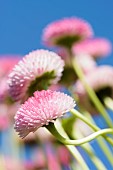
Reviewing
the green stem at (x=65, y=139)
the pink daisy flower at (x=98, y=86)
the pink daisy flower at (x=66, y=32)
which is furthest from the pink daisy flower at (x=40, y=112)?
the pink daisy flower at (x=66, y=32)

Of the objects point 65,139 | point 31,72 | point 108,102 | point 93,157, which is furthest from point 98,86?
point 65,139

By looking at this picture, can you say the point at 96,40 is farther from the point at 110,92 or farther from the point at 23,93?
the point at 23,93

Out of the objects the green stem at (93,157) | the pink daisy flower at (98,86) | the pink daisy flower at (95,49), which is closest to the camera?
the green stem at (93,157)

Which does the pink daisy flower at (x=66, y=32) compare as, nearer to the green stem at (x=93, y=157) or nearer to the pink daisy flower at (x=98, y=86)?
the pink daisy flower at (x=98, y=86)

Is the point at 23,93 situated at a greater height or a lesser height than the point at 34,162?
lesser

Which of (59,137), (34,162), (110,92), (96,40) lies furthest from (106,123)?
(96,40)

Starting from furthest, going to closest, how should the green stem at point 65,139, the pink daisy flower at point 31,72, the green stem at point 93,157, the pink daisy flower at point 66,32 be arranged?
the pink daisy flower at point 66,32 → the green stem at point 93,157 → the pink daisy flower at point 31,72 → the green stem at point 65,139
